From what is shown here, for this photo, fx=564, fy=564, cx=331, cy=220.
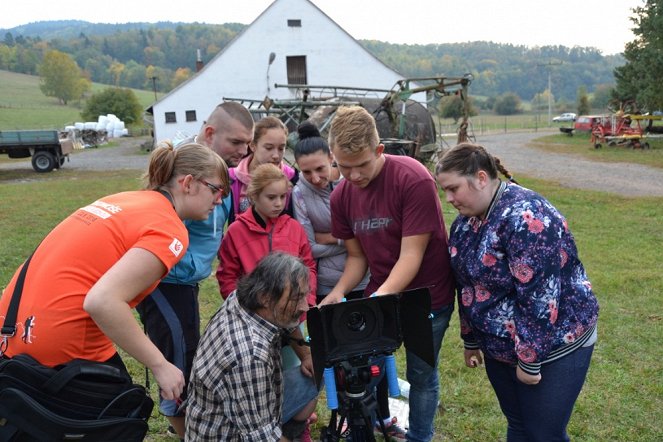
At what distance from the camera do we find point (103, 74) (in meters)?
115

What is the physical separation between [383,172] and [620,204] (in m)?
9.83

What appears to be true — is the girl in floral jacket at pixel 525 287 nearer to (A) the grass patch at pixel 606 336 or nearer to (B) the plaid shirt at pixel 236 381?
(B) the plaid shirt at pixel 236 381

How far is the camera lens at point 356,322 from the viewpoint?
2031mm

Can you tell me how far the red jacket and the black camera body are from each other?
0.85 meters

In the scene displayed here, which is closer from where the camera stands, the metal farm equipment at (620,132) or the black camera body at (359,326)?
the black camera body at (359,326)

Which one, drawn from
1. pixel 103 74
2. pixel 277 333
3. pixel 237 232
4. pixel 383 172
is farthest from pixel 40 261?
pixel 103 74

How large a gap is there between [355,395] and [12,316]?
1193 millimetres

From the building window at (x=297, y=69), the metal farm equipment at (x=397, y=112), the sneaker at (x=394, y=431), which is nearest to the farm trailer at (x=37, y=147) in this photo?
the metal farm equipment at (x=397, y=112)

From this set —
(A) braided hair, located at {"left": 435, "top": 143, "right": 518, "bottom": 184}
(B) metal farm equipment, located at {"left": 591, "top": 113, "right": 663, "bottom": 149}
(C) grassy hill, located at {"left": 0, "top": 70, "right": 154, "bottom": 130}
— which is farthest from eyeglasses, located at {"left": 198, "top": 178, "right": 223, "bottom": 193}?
(C) grassy hill, located at {"left": 0, "top": 70, "right": 154, "bottom": 130}

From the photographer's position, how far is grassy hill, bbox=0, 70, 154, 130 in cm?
5302

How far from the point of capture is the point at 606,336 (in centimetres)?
462

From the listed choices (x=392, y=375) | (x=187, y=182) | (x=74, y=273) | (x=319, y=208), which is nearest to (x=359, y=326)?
(x=392, y=375)

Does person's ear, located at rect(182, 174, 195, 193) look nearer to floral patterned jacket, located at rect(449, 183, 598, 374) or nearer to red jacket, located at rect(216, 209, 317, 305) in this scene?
red jacket, located at rect(216, 209, 317, 305)

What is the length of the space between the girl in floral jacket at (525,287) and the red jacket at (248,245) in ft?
3.22
